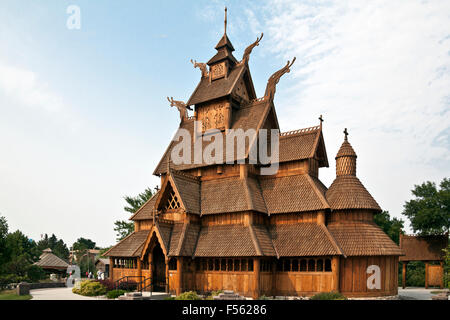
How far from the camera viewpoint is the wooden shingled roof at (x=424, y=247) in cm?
4025

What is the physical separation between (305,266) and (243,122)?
1395 centimetres

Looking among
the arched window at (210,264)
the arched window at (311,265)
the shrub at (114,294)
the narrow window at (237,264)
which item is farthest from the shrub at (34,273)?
the arched window at (311,265)

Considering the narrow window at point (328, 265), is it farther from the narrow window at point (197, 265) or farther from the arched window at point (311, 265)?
the narrow window at point (197, 265)

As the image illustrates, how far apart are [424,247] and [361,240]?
19938 millimetres

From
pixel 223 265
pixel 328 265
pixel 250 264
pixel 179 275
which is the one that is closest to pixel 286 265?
pixel 250 264

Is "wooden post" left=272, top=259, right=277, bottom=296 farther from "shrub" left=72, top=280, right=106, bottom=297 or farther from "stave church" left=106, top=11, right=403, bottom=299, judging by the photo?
"shrub" left=72, top=280, right=106, bottom=297

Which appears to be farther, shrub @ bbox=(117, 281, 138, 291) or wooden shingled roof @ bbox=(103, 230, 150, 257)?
wooden shingled roof @ bbox=(103, 230, 150, 257)

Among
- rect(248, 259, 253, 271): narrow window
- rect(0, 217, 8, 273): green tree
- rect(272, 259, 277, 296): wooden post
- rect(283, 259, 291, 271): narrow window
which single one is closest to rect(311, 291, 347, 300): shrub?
rect(283, 259, 291, 271): narrow window

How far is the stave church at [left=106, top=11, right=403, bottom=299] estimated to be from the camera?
26.2 metres

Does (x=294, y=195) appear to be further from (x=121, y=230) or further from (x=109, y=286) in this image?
(x=121, y=230)

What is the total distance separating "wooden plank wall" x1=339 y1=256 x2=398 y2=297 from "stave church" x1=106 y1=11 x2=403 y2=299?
0.07m

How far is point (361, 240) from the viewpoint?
26.3 m

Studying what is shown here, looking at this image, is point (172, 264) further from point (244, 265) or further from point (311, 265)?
point (311, 265)

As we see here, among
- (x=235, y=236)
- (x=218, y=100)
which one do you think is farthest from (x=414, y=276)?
(x=218, y=100)
